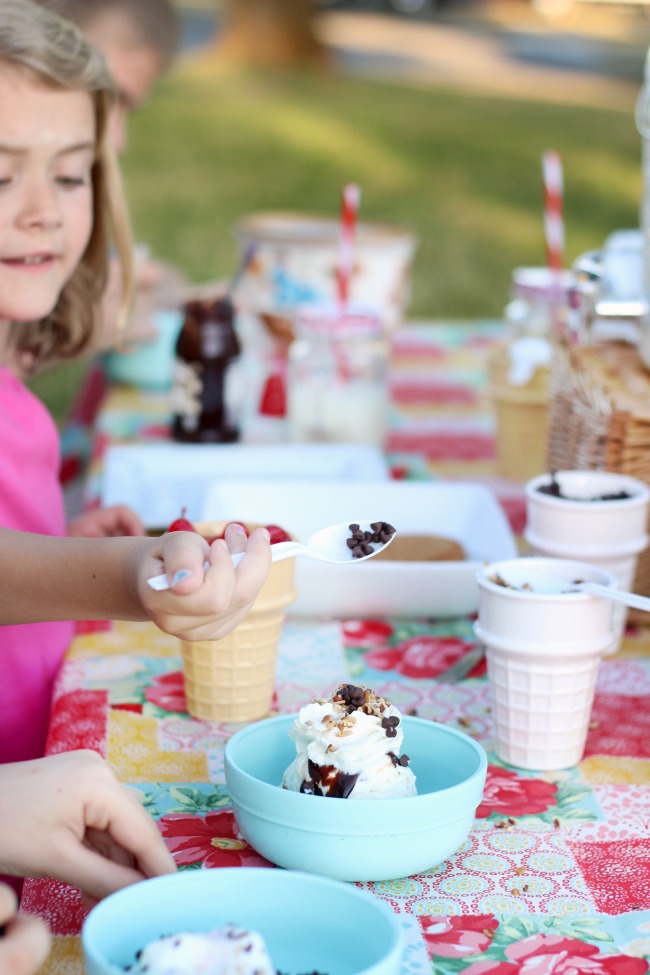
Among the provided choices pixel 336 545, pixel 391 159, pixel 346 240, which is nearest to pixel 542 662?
pixel 336 545

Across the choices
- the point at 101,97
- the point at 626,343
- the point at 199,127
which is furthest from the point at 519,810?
the point at 199,127

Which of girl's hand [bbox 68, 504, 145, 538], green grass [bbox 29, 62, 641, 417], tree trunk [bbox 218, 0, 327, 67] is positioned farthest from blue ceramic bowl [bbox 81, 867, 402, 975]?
tree trunk [bbox 218, 0, 327, 67]

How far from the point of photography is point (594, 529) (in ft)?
4.02

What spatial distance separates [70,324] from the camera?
176cm

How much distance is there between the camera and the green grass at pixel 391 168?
6293 millimetres

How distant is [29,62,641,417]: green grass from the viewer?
20.6ft

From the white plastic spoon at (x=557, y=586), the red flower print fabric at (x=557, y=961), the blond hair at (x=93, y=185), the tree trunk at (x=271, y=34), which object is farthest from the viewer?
the tree trunk at (x=271, y=34)

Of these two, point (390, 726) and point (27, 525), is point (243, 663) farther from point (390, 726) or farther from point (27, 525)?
point (27, 525)

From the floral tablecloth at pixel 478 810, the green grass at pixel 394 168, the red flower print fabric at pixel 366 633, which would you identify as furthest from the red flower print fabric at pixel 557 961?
the green grass at pixel 394 168

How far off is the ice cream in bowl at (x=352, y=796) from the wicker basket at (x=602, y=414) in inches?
20.2

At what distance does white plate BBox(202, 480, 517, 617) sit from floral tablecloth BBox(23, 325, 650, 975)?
28mm

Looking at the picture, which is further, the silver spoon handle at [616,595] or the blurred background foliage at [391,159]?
the blurred background foliage at [391,159]

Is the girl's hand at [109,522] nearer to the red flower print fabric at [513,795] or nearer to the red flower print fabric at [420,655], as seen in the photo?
the red flower print fabric at [420,655]

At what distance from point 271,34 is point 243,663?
11.4 meters
